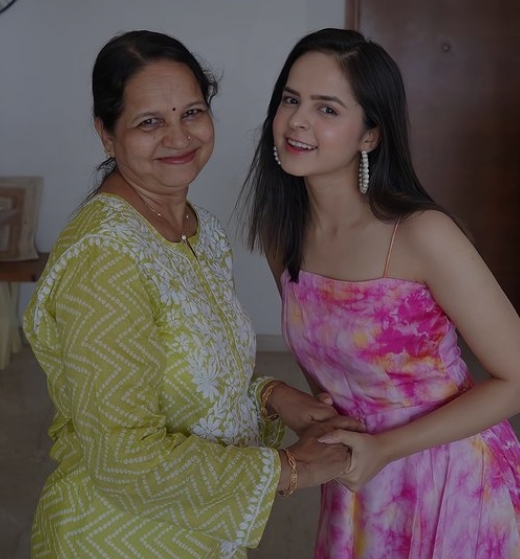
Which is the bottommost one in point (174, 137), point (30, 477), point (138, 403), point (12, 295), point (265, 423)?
point (30, 477)

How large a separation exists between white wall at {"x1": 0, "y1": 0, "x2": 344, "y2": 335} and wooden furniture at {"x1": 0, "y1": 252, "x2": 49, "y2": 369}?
536 mm

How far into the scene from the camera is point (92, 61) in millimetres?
4445

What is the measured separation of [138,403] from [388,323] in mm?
510

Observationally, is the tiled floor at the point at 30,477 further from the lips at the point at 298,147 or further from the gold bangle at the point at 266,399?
the lips at the point at 298,147

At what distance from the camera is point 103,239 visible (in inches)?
48.7

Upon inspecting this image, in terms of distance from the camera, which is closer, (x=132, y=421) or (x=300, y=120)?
(x=132, y=421)

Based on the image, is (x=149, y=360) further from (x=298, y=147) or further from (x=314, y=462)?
(x=298, y=147)

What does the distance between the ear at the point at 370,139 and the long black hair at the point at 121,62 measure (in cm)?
33

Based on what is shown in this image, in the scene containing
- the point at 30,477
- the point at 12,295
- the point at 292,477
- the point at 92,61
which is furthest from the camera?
the point at 12,295

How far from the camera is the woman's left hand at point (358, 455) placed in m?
1.44

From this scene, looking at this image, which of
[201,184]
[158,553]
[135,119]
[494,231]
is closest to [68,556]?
[158,553]

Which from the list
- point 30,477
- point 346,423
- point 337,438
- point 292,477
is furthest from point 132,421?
point 30,477

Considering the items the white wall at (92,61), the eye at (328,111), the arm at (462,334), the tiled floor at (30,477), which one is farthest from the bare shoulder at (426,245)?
the white wall at (92,61)

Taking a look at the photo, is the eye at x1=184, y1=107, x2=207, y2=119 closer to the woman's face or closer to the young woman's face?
the woman's face
